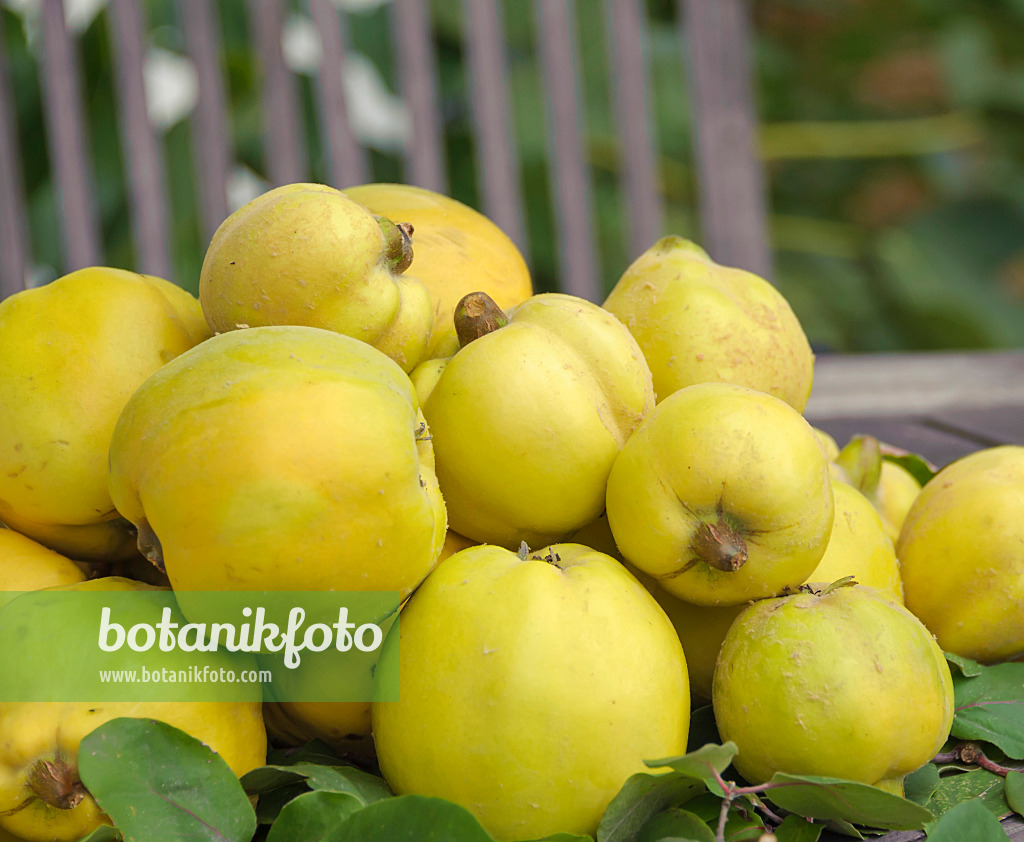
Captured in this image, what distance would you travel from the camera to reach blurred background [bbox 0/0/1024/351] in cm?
289

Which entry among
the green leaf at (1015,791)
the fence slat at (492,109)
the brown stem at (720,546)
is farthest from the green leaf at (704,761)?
the fence slat at (492,109)

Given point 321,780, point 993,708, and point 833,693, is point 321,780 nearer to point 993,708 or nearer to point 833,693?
point 833,693

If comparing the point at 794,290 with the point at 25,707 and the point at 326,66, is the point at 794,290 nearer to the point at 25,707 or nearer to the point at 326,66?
the point at 326,66

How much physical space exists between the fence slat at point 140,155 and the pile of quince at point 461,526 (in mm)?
1663

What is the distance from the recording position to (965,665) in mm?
789

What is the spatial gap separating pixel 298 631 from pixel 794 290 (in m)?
3.36

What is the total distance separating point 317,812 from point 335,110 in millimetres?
2057

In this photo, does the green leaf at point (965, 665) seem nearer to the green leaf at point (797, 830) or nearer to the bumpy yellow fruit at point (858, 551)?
the bumpy yellow fruit at point (858, 551)

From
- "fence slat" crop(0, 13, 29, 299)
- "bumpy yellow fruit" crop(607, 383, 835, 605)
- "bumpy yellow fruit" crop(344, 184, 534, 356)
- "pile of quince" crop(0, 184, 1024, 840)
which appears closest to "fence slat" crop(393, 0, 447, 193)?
"fence slat" crop(0, 13, 29, 299)

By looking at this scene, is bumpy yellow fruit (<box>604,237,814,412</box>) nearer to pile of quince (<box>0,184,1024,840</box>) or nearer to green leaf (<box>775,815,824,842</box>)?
pile of quince (<box>0,184,1024,840</box>)

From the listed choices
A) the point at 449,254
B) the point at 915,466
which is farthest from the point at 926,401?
the point at 449,254

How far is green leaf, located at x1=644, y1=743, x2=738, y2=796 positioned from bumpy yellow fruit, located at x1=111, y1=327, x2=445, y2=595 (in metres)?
0.19

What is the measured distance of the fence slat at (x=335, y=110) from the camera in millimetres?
2314

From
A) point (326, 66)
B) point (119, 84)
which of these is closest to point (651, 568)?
point (326, 66)
